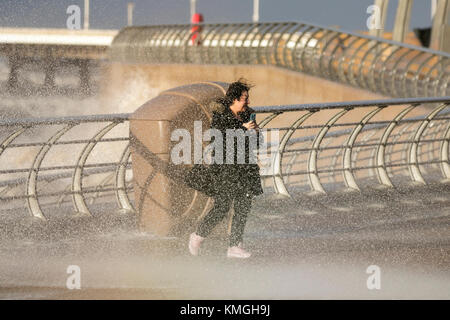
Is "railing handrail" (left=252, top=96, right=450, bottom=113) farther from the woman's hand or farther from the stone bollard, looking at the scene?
the woman's hand

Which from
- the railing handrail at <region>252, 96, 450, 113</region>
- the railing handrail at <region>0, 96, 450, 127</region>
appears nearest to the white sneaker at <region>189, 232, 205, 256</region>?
the railing handrail at <region>0, 96, 450, 127</region>

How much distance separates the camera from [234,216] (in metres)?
7.35

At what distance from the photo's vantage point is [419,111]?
2269 centimetres

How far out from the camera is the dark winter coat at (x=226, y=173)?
7133 millimetres

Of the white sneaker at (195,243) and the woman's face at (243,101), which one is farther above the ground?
the woman's face at (243,101)

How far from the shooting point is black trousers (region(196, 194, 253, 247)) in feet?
24.0

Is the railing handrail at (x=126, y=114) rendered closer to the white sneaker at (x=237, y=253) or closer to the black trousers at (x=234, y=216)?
the black trousers at (x=234, y=216)

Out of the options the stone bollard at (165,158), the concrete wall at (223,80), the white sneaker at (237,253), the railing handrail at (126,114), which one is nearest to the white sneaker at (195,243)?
the white sneaker at (237,253)

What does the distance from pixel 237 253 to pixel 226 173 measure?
2.01ft

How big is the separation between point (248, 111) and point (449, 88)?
19.3 m

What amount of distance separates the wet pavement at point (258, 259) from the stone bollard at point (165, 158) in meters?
0.19

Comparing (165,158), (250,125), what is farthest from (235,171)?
(165,158)
